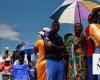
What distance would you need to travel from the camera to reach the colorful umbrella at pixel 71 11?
1141 centimetres

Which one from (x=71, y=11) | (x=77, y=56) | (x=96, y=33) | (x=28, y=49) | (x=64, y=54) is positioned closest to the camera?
(x=96, y=33)

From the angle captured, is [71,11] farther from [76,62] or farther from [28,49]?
[28,49]

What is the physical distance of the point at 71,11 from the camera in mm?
11578

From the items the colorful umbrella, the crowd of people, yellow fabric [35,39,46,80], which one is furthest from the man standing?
the colorful umbrella

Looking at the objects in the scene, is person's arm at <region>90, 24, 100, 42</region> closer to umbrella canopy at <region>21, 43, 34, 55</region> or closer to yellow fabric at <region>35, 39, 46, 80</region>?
yellow fabric at <region>35, 39, 46, 80</region>

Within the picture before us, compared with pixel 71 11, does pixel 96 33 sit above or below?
below

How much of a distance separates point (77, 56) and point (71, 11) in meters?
1.95

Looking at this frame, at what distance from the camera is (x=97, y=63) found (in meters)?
7.79

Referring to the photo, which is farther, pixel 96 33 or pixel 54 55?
pixel 54 55

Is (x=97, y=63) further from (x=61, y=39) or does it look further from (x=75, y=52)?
(x=61, y=39)

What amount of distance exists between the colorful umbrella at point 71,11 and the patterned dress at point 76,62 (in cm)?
137

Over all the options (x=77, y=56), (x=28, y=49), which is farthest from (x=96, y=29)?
(x=28, y=49)

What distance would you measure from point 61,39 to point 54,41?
175 mm

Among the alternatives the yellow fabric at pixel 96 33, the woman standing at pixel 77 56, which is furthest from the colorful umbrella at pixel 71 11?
the yellow fabric at pixel 96 33
